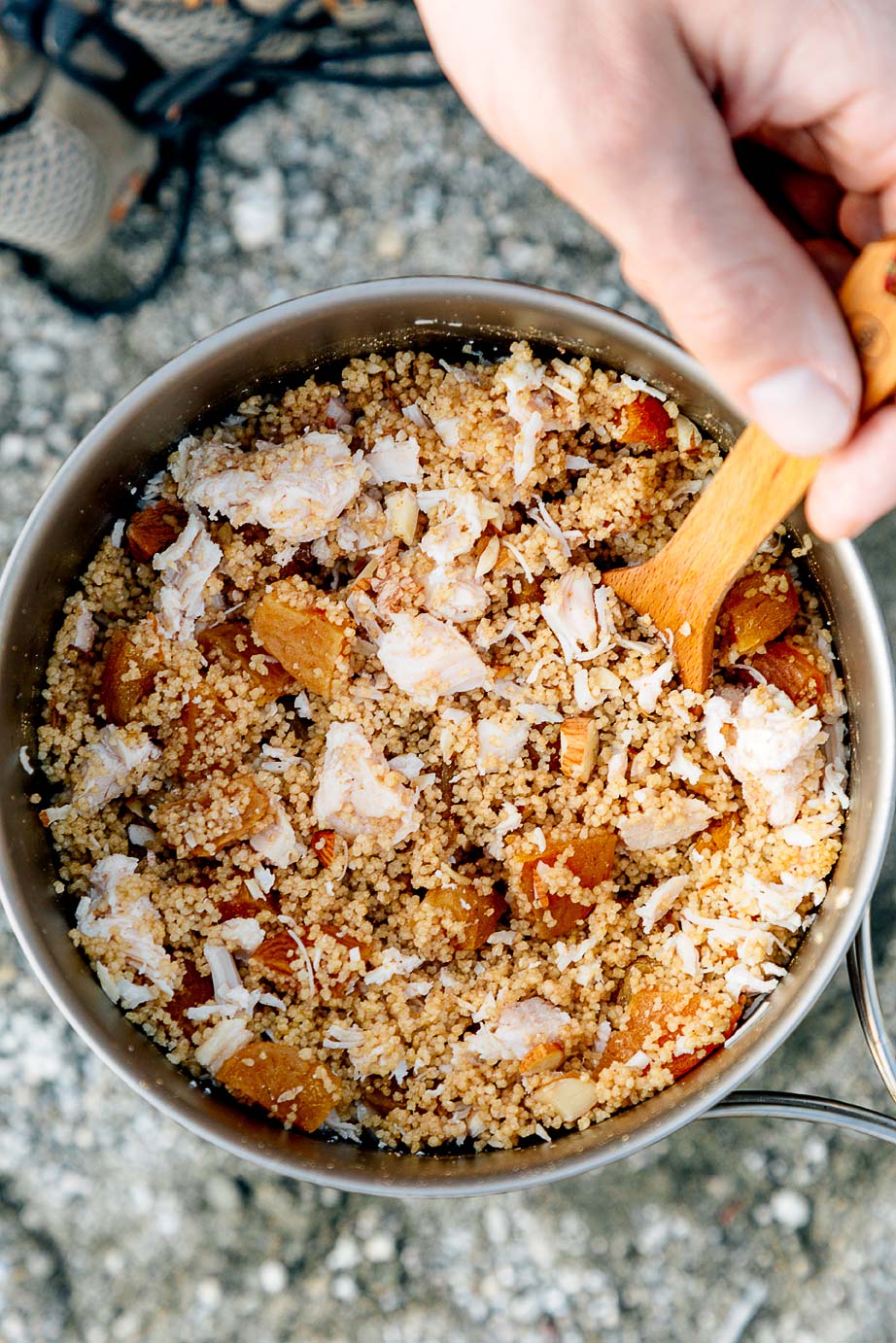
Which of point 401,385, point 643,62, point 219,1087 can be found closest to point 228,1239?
point 219,1087

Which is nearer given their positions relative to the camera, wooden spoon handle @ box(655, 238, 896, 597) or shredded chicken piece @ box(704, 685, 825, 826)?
wooden spoon handle @ box(655, 238, 896, 597)

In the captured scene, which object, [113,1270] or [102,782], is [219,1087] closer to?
[102,782]

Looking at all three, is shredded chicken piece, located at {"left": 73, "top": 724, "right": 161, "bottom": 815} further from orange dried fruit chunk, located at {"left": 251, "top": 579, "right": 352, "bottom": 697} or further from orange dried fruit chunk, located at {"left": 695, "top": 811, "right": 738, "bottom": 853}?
orange dried fruit chunk, located at {"left": 695, "top": 811, "right": 738, "bottom": 853}

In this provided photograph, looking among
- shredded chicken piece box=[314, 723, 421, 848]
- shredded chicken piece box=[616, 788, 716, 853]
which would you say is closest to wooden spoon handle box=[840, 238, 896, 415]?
shredded chicken piece box=[616, 788, 716, 853]

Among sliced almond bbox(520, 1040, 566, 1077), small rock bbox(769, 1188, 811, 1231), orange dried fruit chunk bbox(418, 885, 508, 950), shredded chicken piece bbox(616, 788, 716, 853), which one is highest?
shredded chicken piece bbox(616, 788, 716, 853)

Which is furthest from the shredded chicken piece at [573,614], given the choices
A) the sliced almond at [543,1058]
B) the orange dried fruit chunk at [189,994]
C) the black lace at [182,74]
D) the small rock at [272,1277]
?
the small rock at [272,1277]

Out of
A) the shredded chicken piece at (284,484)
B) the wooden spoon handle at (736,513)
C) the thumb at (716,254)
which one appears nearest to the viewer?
the thumb at (716,254)

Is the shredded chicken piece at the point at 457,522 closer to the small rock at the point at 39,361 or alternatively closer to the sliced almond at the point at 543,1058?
the sliced almond at the point at 543,1058
